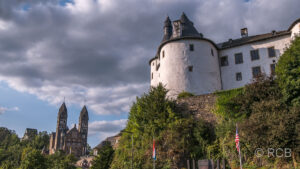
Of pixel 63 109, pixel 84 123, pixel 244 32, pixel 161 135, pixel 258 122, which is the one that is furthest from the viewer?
pixel 84 123

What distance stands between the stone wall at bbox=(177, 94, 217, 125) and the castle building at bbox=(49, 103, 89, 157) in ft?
298

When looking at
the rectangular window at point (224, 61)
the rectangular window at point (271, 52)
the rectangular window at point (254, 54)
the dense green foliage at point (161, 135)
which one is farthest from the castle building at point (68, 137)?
the rectangular window at point (271, 52)

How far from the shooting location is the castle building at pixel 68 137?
112m

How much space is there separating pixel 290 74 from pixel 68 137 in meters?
107

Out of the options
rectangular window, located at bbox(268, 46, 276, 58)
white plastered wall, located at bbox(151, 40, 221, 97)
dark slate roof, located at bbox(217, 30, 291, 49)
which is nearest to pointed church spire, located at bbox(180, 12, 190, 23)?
white plastered wall, located at bbox(151, 40, 221, 97)

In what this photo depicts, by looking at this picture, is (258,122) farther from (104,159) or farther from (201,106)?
(104,159)

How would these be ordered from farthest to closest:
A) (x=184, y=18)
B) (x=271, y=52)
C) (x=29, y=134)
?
1. (x=29, y=134)
2. (x=184, y=18)
3. (x=271, y=52)

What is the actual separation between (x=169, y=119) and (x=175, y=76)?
10.2 meters

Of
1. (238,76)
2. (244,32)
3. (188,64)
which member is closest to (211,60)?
(188,64)

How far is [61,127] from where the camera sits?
126 m

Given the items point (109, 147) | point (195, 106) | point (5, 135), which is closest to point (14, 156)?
point (5, 135)

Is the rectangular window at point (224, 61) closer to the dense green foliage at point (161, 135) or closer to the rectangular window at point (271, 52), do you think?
the rectangular window at point (271, 52)

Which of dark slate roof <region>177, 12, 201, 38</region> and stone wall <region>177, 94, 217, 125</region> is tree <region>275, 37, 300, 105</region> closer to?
stone wall <region>177, 94, 217, 125</region>

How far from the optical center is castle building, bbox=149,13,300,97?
108ft
